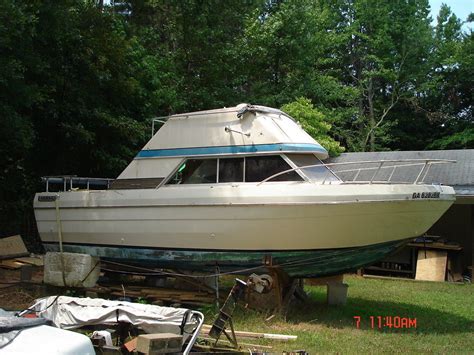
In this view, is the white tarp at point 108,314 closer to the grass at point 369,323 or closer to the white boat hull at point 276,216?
the grass at point 369,323

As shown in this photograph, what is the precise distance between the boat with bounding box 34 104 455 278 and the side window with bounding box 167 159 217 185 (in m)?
0.02

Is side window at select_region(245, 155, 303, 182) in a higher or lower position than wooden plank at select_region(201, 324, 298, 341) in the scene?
higher

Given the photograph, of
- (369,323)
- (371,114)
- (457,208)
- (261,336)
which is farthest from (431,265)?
(371,114)

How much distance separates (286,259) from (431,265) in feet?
24.5

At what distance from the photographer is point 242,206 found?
29.4 ft

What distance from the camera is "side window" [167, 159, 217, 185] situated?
981cm

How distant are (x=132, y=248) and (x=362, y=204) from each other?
4.43m

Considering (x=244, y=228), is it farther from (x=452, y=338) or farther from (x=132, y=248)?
(x=452, y=338)

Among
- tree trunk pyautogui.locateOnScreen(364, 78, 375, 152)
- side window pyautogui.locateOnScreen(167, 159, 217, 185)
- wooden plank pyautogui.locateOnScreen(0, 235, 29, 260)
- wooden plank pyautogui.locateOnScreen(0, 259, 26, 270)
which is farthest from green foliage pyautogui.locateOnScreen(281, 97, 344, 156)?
tree trunk pyautogui.locateOnScreen(364, 78, 375, 152)

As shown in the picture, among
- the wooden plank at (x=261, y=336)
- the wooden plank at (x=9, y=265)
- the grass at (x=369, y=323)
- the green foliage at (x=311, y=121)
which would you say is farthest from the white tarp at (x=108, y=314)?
the green foliage at (x=311, y=121)

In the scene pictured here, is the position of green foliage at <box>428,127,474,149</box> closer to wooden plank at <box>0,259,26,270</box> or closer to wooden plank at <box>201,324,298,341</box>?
wooden plank at <box>0,259,26,270</box>

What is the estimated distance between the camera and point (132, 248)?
1023 cm

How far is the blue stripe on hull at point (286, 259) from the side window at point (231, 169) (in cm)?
128

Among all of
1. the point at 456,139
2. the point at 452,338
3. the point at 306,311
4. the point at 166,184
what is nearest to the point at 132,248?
the point at 166,184
